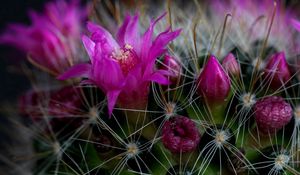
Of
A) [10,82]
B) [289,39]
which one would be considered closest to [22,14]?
[10,82]

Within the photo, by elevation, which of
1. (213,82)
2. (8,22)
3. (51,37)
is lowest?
(213,82)

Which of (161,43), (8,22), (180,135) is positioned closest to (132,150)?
(180,135)

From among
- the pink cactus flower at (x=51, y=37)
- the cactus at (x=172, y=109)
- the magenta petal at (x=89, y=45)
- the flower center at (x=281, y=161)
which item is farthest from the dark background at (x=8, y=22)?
the flower center at (x=281, y=161)

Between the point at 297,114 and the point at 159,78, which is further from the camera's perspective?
the point at 297,114

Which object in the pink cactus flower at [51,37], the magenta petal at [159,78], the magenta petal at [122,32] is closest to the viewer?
the magenta petal at [159,78]

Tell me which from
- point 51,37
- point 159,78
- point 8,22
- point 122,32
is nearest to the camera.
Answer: point 159,78

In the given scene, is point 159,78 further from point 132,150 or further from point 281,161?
point 281,161

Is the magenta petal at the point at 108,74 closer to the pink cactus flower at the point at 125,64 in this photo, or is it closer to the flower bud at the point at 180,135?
the pink cactus flower at the point at 125,64
